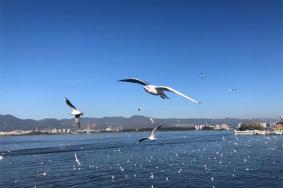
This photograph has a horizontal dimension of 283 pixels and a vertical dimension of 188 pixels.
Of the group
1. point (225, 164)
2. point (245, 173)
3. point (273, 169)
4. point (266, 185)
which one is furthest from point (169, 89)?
point (225, 164)

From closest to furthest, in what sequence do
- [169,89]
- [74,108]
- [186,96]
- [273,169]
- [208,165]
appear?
[186,96]
[169,89]
[74,108]
[273,169]
[208,165]

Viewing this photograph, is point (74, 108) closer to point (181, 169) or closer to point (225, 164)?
point (181, 169)

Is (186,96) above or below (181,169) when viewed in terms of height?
above

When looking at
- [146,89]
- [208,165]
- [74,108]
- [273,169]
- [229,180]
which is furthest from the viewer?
[208,165]

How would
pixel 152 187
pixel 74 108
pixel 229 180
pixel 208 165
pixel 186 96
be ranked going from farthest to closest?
1. pixel 208 165
2. pixel 229 180
3. pixel 152 187
4. pixel 74 108
5. pixel 186 96

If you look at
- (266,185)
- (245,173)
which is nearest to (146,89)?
(266,185)

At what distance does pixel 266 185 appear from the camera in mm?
56812

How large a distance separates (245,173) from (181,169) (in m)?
11.5

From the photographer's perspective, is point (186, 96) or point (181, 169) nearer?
point (186, 96)

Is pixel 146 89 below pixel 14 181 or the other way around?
the other way around

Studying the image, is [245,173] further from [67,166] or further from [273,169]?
[67,166]

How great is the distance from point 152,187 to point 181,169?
59.2 feet

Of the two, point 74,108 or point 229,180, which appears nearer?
point 74,108

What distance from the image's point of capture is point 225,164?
261ft
